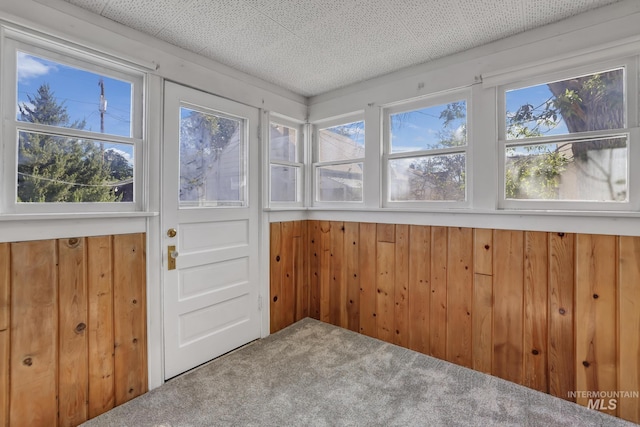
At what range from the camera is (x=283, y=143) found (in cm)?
307

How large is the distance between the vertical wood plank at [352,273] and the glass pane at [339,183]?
0.30 m

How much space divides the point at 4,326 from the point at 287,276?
1.98 metres

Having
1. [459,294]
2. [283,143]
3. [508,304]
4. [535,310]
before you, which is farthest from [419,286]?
[283,143]

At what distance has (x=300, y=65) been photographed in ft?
8.02

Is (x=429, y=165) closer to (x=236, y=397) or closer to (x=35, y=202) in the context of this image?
(x=236, y=397)

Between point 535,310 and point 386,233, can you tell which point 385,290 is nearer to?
point 386,233

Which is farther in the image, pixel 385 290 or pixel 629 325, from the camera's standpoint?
pixel 385 290

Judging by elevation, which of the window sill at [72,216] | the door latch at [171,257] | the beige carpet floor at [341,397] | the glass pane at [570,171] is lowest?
the beige carpet floor at [341,397]

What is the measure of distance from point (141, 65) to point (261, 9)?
0.87 m

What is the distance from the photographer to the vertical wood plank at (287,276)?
298 centimetres

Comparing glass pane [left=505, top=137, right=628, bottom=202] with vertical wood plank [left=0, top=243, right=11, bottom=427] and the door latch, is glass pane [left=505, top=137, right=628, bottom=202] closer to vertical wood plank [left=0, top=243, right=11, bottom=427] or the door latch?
the door latch

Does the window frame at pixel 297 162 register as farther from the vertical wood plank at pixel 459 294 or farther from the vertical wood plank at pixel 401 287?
the vertical wood plank at pixel 459 294

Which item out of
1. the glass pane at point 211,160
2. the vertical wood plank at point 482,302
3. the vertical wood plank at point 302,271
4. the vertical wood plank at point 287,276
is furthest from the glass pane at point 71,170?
the vertical wood plank at point 482,302

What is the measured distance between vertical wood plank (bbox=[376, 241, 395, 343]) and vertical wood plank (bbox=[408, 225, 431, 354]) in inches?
6.9
